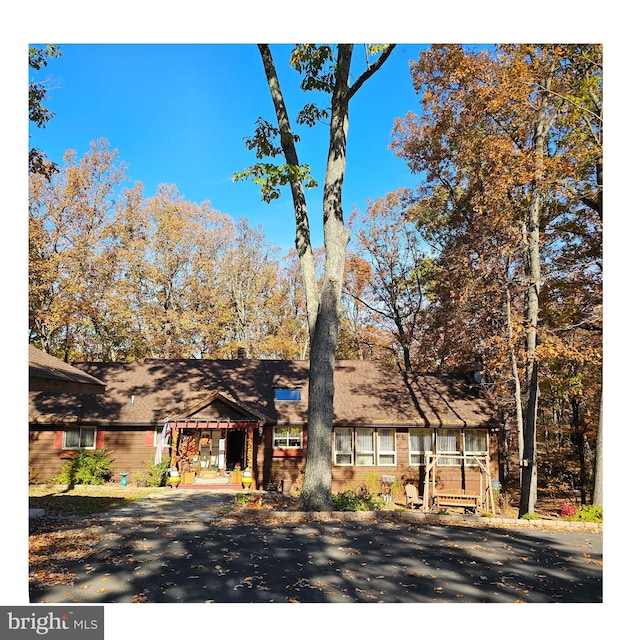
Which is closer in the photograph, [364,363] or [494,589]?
[494,589]

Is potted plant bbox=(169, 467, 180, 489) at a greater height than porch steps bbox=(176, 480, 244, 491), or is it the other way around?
potted plant bbox=(169, 467, 180, 489)

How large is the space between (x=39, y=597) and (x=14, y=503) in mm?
1133

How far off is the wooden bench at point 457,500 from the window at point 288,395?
609cm

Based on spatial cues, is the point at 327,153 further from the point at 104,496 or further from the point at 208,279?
the point at 208,279

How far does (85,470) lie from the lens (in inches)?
607

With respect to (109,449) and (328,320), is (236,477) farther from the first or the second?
(328,320)

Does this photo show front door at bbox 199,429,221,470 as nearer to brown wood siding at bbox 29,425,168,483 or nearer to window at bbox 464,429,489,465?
brown wood siding at bbox 29,425,168,483

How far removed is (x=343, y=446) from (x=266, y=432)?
2528 millimetres

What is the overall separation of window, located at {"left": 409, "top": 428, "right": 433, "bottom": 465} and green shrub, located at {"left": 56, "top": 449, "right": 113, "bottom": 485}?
9.54 meters

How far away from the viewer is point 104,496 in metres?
13.0

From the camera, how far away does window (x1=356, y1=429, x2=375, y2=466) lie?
649 inches

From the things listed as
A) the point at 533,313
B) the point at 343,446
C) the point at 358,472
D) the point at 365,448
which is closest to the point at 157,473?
Result: the point at 343,446

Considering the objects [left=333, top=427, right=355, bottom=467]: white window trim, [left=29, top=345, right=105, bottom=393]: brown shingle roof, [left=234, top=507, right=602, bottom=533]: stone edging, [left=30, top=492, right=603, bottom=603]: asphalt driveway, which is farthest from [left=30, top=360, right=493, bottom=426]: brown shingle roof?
[left=30, top=492, right=603, bottom=603]: asphalt driveway
